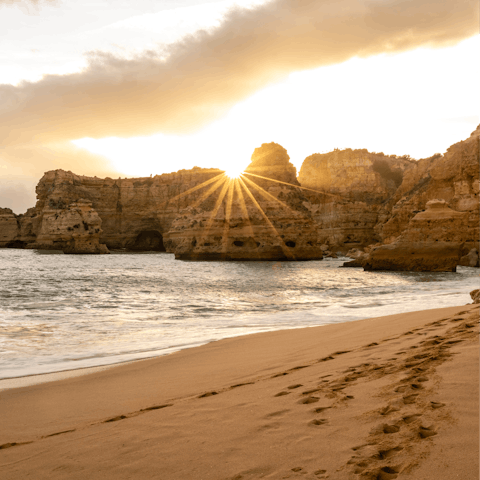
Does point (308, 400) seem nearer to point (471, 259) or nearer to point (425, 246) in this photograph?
point (425, 246)

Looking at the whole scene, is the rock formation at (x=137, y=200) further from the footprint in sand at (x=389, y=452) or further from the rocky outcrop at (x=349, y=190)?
the footprint in sand at (x=389, y=452)

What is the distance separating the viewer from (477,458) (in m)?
1.77

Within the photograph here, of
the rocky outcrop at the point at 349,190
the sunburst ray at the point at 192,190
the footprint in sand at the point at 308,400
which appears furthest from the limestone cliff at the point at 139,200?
the footprint in sand at the point at 308,400

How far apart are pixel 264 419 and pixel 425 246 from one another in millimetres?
24908

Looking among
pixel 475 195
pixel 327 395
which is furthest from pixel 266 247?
pixel 327 395

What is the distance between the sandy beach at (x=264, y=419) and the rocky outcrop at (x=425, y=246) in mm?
21741

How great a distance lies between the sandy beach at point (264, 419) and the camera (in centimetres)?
192

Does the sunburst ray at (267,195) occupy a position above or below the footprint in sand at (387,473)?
above

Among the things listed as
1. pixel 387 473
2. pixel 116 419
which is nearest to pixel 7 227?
pixel 116 419

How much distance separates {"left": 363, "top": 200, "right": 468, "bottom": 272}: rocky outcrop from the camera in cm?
2412

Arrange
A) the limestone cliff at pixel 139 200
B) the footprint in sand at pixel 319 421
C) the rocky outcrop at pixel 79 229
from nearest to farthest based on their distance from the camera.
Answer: the footprint in sand at pixel 319 421, the rocky outcrop at pixel 79 229, the limestone cliff at pixel 139 200

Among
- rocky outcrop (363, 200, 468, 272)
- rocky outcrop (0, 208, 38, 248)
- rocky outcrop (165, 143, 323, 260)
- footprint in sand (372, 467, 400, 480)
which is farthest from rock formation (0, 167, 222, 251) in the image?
footprint in sand (372, 467, 400, 480)

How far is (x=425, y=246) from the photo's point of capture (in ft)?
80.9

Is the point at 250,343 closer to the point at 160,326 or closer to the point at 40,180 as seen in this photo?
the point at 160,326
